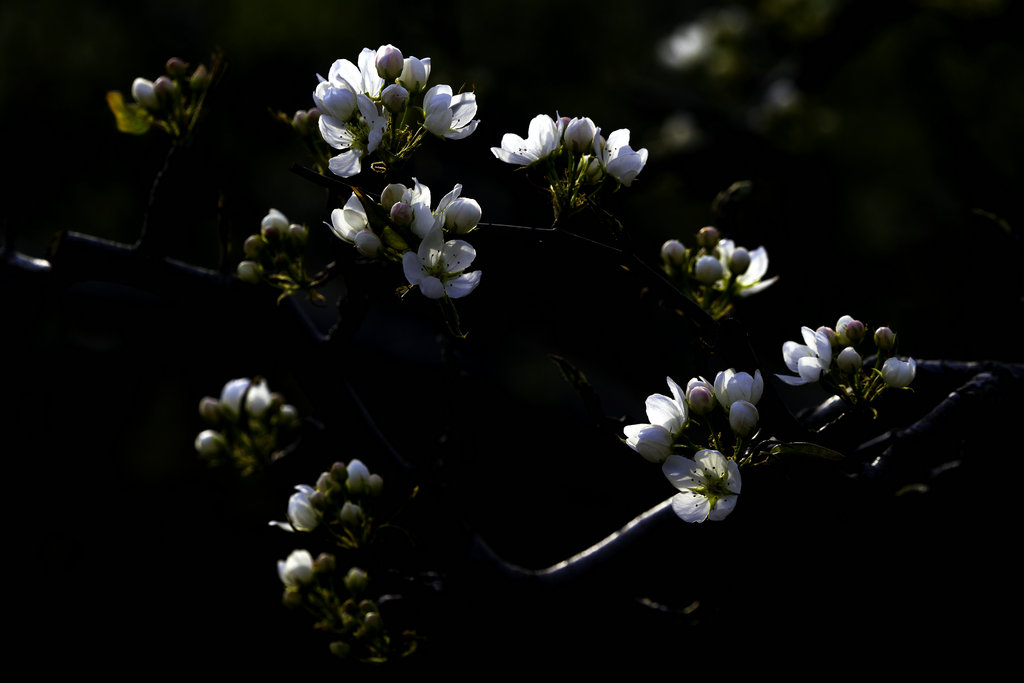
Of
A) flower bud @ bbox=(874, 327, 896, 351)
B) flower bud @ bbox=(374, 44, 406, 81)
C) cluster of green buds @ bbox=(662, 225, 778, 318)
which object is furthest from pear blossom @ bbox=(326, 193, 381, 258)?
flower bud @ bbox=(874, 327, 896, 351)

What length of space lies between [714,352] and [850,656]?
3.07 ft

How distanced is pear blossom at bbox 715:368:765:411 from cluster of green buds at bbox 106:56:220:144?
1.94 feet

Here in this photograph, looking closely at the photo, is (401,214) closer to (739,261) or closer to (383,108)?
(383,108)

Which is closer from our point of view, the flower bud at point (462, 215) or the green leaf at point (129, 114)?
the flower bud at point (462, 215)

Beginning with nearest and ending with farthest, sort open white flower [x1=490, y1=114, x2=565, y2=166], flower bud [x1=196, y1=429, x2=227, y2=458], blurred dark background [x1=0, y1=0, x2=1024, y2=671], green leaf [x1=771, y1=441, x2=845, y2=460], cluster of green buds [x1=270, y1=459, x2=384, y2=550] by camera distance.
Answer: green leaf [x1=771, y1=441, x2=845, y2=460] → open white flower [x1=490, y1=114, x2=565, y2=166] → cluster of green buds [x1=270, y1=459, x2=384, y2=550] → flower bud [x1=196, y1=429, x2=227, y2=458] → blurred dark background [x1=0, y1=0, x2=1024, y2=671]

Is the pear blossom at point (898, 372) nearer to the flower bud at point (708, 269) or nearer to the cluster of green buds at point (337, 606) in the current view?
the flower bud at point (708, 269)

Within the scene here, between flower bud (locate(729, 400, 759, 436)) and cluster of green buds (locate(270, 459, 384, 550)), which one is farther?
cluster of green buds (locate(270, 459, 384, 550))

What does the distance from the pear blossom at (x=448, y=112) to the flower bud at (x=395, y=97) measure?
27mm

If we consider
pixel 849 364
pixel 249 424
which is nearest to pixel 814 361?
pixel 849 364

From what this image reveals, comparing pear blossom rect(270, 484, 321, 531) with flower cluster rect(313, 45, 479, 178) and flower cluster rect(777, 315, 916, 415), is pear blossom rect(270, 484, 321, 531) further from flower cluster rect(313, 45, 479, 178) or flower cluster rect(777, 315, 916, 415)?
flower cluster rect(777, 315, 916, 415)

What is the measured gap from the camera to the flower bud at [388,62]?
68cm

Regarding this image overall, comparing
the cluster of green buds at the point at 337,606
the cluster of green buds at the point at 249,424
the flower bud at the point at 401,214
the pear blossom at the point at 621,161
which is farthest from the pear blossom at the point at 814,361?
the cluster of green buds at the point at 249,424

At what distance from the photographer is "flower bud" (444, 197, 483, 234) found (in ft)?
2.05

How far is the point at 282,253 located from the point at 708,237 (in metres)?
0.44
